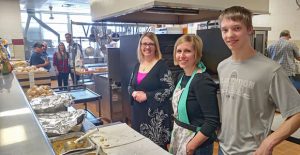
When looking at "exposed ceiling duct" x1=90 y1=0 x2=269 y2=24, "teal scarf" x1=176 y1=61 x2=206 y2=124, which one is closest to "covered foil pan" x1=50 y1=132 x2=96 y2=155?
"teal scarf" x1=176 y1=61 x2=206 y2=124

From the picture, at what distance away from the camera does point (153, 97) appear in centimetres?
191

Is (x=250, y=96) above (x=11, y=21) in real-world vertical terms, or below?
below

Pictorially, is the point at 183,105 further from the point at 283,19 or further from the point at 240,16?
the point at 283,19

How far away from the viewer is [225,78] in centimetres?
125

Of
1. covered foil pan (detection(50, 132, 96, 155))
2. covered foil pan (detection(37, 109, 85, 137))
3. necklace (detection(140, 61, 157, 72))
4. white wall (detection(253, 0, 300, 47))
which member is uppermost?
white wall (detection(253, 0, 300, 47))

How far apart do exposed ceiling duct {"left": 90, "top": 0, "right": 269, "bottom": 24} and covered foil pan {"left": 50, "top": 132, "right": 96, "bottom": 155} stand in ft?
3.71

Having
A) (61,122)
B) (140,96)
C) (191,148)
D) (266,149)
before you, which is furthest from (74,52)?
(266,149)

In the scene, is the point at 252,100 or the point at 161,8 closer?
the point at 252,100

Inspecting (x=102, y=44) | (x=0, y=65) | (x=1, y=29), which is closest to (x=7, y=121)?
(x=0, y=65)

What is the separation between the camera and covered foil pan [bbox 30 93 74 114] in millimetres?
1475

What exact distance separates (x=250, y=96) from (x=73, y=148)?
89 cm

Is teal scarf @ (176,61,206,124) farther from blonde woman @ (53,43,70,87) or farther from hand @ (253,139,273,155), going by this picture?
blonde woman @ (53,43,70,87)

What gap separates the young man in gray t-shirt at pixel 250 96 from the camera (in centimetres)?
103

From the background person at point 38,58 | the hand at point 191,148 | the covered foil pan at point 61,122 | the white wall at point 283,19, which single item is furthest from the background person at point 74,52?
the white wall at point 283,19
